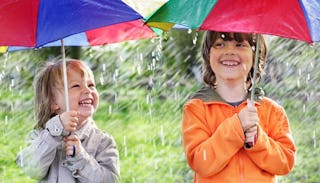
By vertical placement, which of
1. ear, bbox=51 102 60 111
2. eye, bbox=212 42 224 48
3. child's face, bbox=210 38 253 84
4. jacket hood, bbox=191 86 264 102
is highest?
eye, bbox=212 42 224 48

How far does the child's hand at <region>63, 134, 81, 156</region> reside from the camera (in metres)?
4.50

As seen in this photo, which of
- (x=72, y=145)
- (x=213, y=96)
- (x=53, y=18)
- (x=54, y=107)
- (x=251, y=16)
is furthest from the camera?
(x=54, y=107)

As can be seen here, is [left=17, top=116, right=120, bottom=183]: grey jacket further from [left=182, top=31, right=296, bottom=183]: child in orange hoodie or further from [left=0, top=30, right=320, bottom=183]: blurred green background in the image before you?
[left=0, top=30, right=320, bottom=183]: blurred green background

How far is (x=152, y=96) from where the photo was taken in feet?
28.7

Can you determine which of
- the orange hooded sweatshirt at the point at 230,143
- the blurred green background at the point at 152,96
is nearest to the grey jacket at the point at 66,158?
the orange hooded sweatshirt at the point at 230,143

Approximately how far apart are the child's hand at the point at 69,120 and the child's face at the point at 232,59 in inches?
28.7

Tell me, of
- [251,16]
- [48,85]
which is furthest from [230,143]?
[48,85]

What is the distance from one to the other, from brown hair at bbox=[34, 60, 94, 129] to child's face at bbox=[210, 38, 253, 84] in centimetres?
69

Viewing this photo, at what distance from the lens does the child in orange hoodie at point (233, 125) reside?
4449 mm

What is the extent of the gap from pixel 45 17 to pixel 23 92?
479cm

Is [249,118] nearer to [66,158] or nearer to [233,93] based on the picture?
[233,93]

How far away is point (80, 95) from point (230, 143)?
0.81 metres

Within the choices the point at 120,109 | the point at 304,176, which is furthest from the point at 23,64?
the point at 304,176

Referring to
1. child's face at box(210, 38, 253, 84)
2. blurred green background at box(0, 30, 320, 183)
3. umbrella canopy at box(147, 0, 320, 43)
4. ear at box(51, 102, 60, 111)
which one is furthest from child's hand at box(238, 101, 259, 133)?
blurred green background at box(0, 30, 320, 183)
